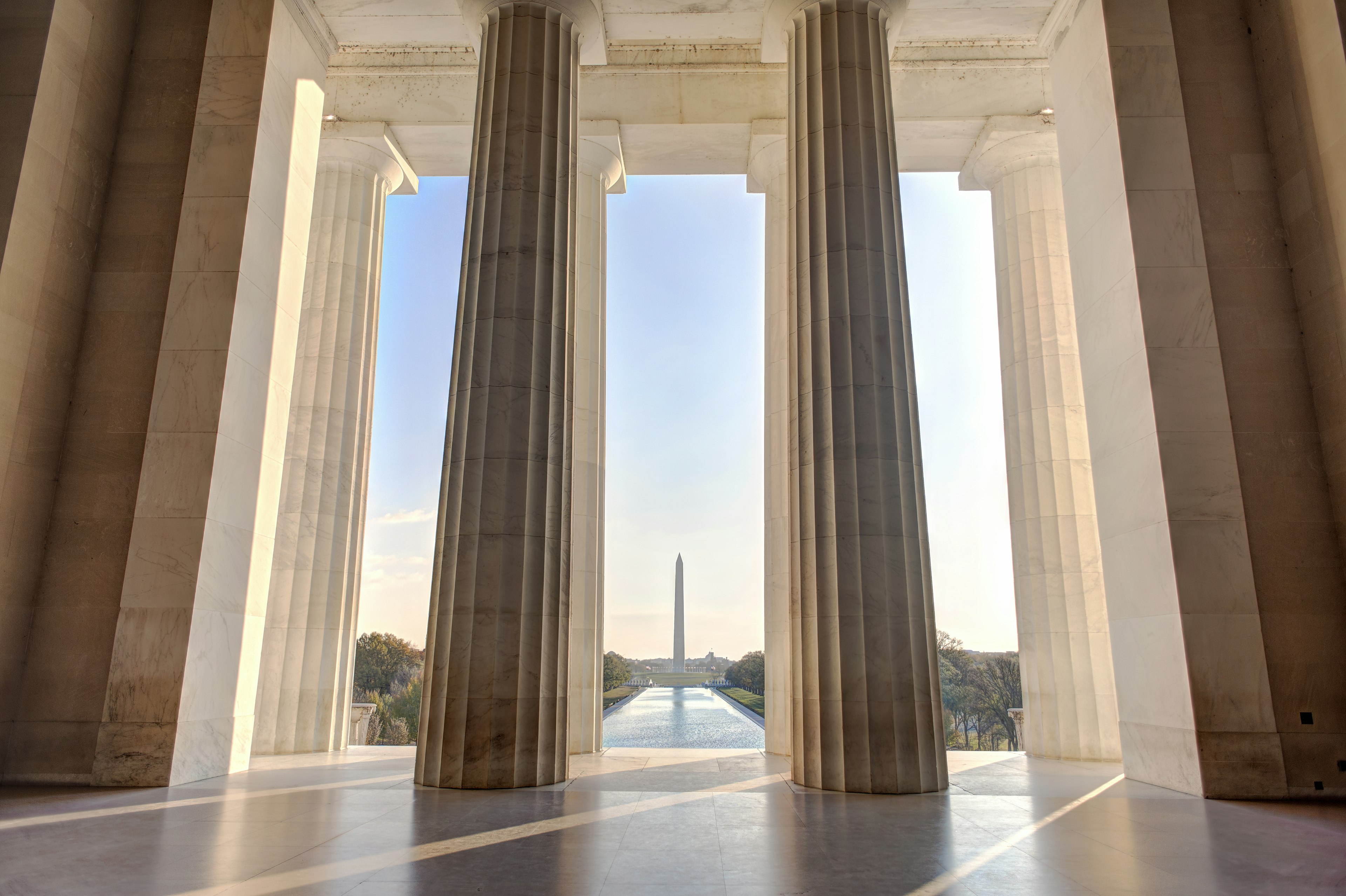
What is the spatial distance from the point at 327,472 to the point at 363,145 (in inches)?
666

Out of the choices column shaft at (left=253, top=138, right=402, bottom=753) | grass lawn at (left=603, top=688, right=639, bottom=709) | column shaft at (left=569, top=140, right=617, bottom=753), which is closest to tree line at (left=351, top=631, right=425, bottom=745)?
grass lawn at (left=603, top=688, right=639, bottom=709)

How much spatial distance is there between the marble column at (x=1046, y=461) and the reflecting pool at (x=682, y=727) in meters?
15.5

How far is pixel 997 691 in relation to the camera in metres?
141

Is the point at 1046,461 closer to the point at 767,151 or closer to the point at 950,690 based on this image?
the point at 767,151

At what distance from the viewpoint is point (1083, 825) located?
60.4 ft

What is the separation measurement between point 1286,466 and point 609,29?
1191 inches

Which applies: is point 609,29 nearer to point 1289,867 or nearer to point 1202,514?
point 1202,514

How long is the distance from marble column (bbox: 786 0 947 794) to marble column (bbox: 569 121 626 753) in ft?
35.0

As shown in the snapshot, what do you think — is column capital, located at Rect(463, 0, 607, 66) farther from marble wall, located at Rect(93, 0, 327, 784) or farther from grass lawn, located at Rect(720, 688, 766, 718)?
grass lawn, located at Rect(720, 688, 766, 718)

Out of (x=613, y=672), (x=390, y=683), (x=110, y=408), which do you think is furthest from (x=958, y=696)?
(x=110, y=408)


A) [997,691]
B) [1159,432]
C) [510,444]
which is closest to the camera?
[1159,432]

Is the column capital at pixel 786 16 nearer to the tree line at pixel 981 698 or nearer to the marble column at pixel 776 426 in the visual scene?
the marble column at pixel 776 426

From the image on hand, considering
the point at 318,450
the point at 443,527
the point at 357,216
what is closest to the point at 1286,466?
the point at 443,527

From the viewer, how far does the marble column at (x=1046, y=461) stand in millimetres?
34969
